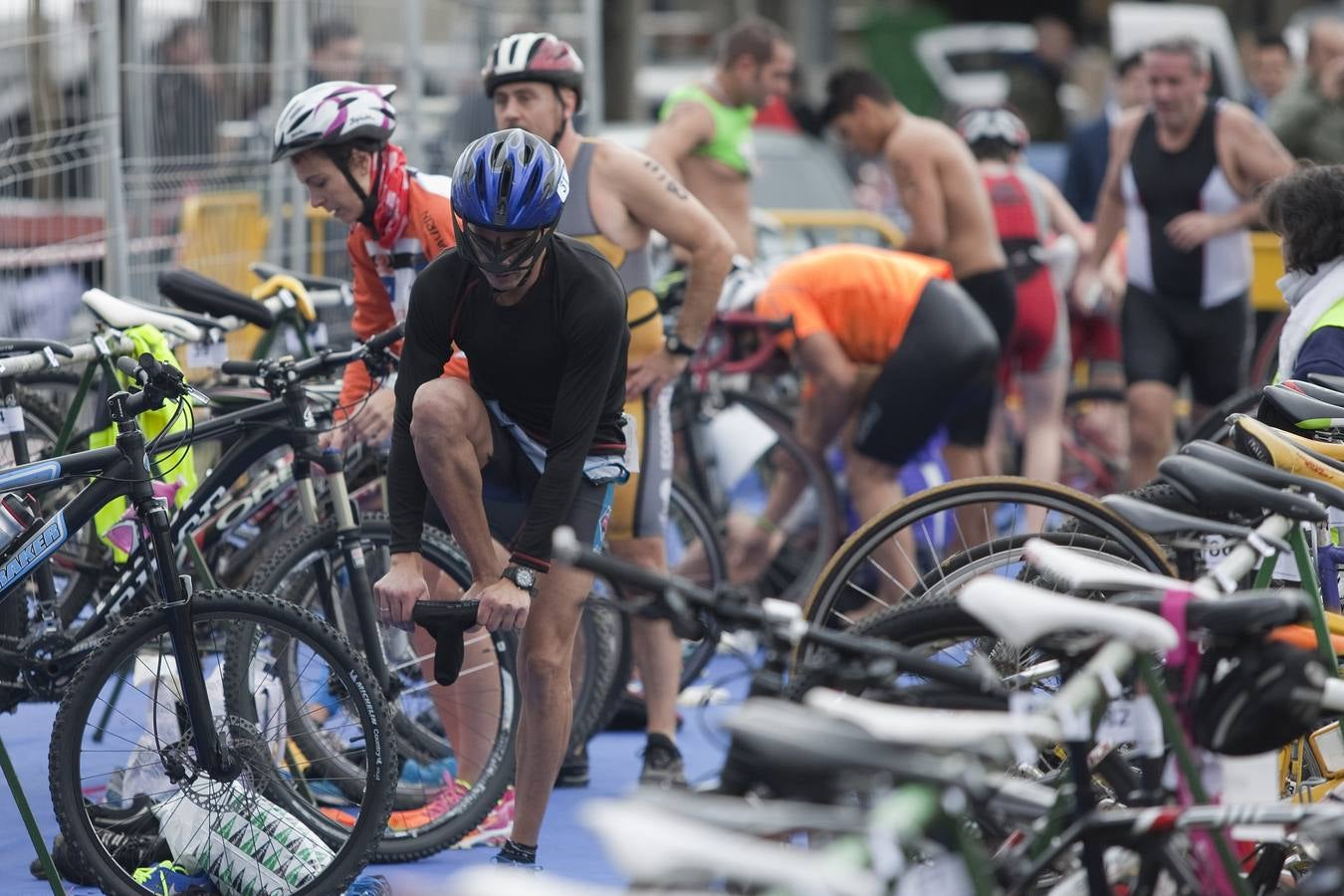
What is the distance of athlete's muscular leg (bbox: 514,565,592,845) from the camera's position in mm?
4465

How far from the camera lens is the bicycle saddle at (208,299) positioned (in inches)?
230

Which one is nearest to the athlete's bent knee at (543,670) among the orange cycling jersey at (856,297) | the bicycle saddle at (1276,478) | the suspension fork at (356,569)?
the suspension fork at (356,569)

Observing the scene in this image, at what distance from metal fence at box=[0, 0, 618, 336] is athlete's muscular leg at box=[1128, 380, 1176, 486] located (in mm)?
3599

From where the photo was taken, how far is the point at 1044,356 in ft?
28.7

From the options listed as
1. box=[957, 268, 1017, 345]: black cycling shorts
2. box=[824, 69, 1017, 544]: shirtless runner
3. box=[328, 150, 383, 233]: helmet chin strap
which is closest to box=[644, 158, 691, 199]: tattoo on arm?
box=[328, 150, 383, 233]: helmet chin strap

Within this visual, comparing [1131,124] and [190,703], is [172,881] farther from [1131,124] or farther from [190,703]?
[1131,124]

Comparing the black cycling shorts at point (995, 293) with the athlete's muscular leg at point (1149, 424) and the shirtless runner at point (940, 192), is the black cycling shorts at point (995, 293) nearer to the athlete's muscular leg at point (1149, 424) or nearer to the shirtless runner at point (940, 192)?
the shirtless runner at point (940, 192)

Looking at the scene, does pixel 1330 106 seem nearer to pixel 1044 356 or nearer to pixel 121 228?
pixel 1044 356

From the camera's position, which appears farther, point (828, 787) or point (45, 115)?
point (45, 115)

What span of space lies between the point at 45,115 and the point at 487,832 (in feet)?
10.3

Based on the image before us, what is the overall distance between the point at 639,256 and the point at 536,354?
4.61ft

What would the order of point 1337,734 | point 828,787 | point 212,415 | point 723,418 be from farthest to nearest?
1. point 723,418
2. point 212,415
3. point 1337,734
4. point 828,787

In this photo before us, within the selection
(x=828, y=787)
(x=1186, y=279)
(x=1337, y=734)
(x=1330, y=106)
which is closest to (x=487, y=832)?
(x=1337, y=734)

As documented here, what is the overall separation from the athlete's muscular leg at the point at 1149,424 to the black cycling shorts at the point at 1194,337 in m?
0.12
